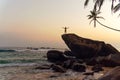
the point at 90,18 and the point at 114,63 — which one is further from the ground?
the point at 90,18

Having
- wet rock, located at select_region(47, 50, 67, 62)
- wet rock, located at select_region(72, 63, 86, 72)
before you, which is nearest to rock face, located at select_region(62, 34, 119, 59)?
wet rock, located at select_region(47, 50, 67, 62)

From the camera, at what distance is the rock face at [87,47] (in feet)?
147

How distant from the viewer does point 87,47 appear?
44.6 m

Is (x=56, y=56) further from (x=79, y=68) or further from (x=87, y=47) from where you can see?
(x=79, y=68)

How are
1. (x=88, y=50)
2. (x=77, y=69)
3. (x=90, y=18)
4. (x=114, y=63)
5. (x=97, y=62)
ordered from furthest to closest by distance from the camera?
(x=90, y=18) < (x=88, y=50) < (x=97, y=62) < (x=114, y=63) < (x=77, y=69)

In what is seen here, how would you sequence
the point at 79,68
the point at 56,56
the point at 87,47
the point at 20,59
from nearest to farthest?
the point at 79,68 < the point at 87,47 < the point at 56,56 < the point at 20,59

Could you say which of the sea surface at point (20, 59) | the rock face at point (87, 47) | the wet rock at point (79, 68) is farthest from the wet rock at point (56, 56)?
the wet rock at point (79, 68)

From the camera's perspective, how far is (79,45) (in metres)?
45.1

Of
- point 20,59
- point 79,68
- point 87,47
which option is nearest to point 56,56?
point 87,47

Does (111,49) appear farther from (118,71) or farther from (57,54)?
(118,71)

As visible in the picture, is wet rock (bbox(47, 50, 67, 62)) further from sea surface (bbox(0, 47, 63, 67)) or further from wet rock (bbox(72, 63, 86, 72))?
wet rock (bbox(72, 63, 86, 72))

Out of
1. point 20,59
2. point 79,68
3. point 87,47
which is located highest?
point 87,47

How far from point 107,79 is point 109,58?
2424cm

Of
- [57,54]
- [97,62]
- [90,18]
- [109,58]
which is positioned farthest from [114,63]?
[90,18]
